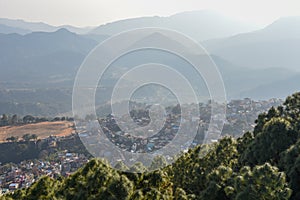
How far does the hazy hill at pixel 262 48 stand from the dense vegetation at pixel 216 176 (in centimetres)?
12316

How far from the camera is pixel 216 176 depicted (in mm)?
6168

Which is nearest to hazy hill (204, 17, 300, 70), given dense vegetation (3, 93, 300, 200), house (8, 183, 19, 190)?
house (8, 183, 19, 190)

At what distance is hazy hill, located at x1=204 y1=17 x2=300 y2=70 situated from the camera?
447ft

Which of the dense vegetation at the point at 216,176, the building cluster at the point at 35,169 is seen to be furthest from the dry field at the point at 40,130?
the dense vegetation at the point at 216,176

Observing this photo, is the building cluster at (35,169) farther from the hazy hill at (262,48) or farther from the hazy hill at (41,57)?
the hazy hill at (262,48)

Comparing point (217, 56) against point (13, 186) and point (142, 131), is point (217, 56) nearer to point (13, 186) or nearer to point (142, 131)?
point (13, 186)

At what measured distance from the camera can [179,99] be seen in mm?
6816

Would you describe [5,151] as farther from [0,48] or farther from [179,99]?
[0,48]

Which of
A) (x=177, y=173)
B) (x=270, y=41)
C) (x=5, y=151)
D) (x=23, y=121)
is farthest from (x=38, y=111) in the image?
(x=270, y=41)

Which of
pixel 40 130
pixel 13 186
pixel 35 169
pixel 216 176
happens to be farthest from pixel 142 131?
pixel 40 130

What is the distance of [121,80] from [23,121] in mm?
40769

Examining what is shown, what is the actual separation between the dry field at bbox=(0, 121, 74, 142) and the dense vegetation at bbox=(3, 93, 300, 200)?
30793mm

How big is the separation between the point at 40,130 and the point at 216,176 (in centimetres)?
3583

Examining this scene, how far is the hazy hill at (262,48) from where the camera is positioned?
447 ft
